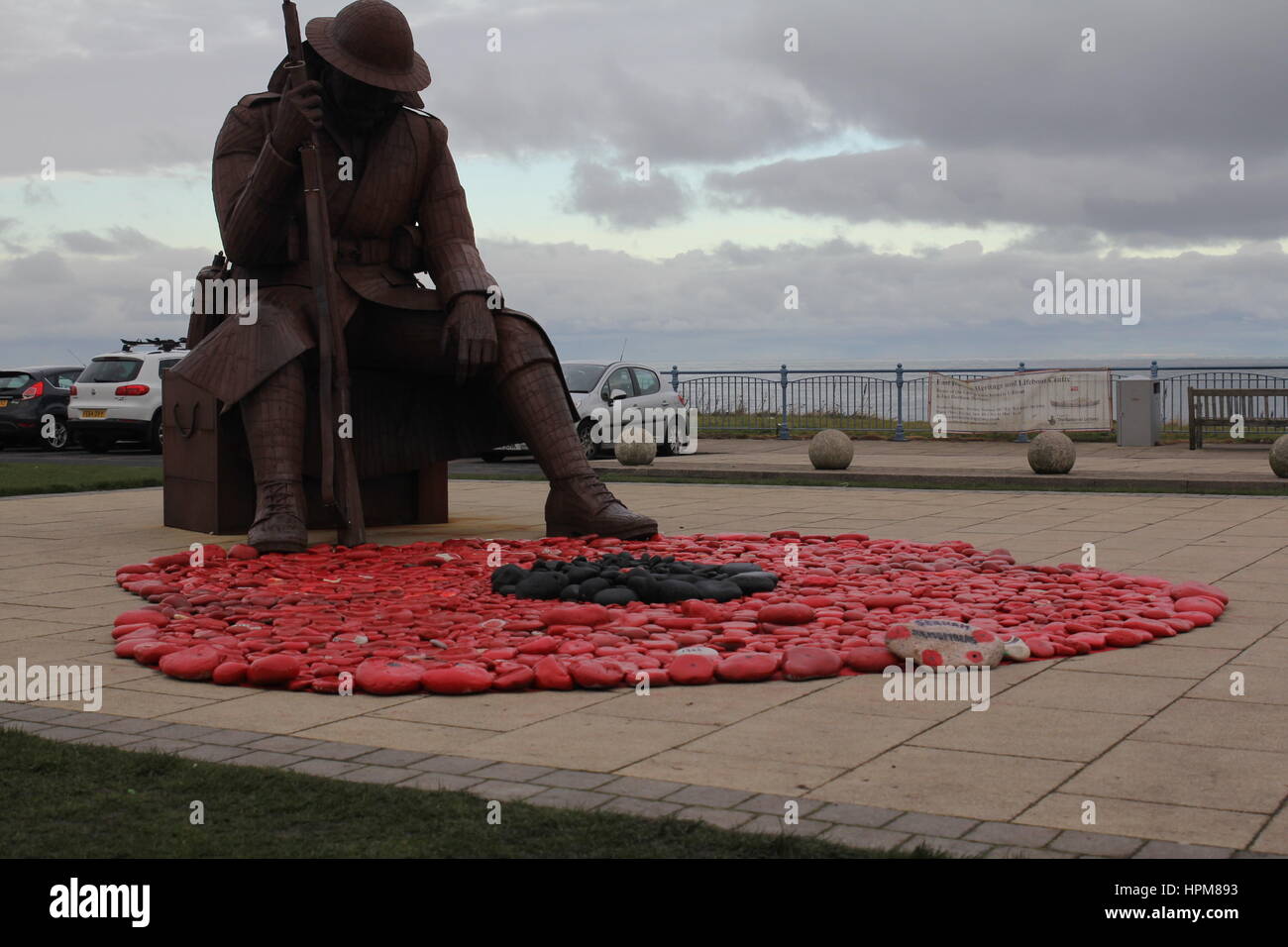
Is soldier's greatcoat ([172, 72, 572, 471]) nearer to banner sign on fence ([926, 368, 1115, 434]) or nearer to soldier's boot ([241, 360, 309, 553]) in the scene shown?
soldier's boot ([241, 360, 309, 553])

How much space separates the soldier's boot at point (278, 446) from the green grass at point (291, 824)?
14.4 ft

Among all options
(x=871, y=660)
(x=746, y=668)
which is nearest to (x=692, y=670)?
(x=746, y=668)

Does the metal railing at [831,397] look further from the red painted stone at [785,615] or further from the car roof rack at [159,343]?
the red painted stone at [785,615]

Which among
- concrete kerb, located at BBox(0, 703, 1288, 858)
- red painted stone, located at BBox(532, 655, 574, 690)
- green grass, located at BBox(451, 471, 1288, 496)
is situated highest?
green grass, located at BBox(451, 471, 1288, 496)

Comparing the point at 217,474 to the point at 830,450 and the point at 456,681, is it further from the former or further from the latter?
the point at 830,450

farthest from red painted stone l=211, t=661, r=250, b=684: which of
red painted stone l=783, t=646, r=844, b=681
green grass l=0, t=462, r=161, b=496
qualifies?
green grass l=0, t=462, r=161, b=496

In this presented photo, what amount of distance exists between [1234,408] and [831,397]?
801 cm

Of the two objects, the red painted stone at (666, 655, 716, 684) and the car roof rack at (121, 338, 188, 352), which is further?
the car roof rack at (121, 338, 188, 352)

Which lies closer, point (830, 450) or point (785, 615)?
point (785, 615)

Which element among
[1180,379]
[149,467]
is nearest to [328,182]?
[149,467]

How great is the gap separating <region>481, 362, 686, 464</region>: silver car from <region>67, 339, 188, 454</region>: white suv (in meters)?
5.62

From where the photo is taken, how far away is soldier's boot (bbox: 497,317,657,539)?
8.93 meters

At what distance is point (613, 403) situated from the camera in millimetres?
20594

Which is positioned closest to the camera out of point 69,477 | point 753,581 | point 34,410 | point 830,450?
point 753,581
